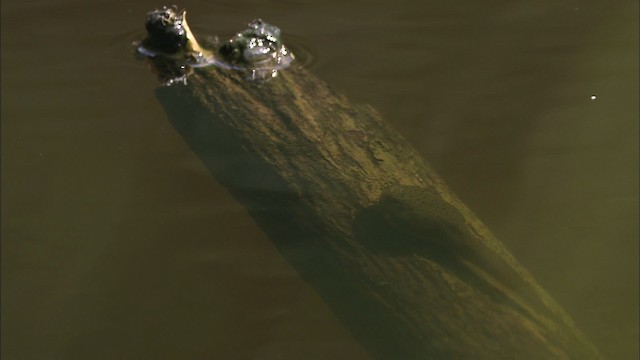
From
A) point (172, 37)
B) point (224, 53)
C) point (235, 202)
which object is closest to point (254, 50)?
point (224, 53)

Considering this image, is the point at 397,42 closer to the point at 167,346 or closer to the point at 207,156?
the point at 207,156

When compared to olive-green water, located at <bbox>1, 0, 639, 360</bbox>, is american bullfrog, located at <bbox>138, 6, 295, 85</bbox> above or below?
above

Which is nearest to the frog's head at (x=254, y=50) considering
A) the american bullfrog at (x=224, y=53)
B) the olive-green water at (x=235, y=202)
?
the american bullfrog at (x=224, y=53)

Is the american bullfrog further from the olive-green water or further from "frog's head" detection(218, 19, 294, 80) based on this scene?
the olive-green water

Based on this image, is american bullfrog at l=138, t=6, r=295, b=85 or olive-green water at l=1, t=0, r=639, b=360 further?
american bullfrog at l=138, t=6, r=295, b=85

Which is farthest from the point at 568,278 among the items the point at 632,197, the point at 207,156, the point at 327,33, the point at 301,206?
the point at 327,33

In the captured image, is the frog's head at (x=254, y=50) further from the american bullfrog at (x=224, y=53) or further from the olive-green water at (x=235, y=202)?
the olive-green water at (x=235, y=202)

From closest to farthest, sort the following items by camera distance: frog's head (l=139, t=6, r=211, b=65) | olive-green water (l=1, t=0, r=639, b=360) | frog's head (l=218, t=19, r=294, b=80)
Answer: olive-green water (l=1, t=0, r=639, b=360) → frog's head (l=139, t=6, r=211, b=65) → frog's head (l=218, t=19, r=294, b=80)

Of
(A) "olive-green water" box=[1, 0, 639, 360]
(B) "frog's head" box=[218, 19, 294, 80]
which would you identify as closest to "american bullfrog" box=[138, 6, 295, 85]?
(B) "frog's head" box=[218, 19, 294, 80]
